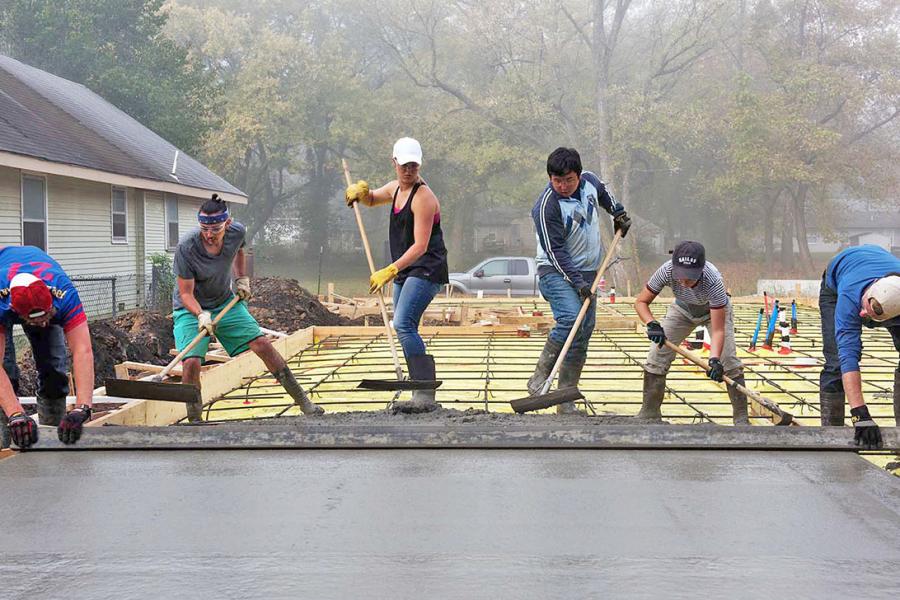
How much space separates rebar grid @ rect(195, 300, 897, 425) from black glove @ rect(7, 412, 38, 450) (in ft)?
6.49

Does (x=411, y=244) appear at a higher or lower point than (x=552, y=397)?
higher

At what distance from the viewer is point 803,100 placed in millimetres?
26562

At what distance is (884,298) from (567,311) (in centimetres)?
190

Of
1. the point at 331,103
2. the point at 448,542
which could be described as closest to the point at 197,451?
the point at 448,542

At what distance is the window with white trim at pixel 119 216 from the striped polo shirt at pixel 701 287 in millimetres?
12660

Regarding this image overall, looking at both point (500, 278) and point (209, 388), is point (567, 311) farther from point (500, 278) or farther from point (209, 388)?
point (500, 278)

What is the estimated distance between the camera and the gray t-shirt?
17.4 ft

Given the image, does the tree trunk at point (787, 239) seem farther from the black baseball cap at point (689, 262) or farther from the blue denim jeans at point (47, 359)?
the blue denim jeans at point (47, 359)

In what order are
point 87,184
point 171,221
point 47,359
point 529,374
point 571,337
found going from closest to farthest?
point 47,359, point 571,337, point 529,374, point 87,184, point 171,221

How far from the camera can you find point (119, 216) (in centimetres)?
1633

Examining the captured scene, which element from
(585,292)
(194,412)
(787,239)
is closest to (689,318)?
(585,292)

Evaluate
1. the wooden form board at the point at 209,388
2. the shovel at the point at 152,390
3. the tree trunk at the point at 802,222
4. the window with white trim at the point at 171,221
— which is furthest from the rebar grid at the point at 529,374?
the tree trunk at the point at 802,222

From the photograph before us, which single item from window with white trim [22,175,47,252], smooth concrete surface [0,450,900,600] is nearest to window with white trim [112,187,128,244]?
window with white trim [22,175,47,252]

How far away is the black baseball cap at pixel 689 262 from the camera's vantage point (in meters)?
5.07
